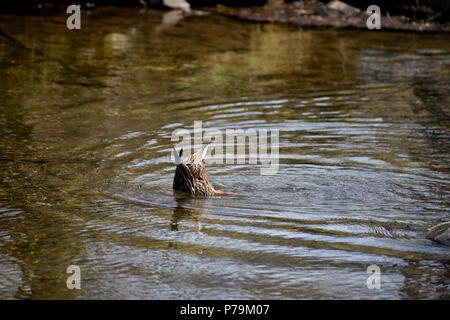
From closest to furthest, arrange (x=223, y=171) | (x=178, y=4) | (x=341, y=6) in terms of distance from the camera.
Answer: (x=223, y=171) → (x=341, y=6) → (x=178, y=4)

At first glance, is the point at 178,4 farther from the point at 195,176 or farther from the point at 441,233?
the point at 441,233

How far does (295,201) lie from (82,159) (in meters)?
2.69

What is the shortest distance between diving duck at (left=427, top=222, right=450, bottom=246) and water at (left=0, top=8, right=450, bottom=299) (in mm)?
66

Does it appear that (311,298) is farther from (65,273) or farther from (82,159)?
(82,159)

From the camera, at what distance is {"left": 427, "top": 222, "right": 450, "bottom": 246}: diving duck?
5570 mm

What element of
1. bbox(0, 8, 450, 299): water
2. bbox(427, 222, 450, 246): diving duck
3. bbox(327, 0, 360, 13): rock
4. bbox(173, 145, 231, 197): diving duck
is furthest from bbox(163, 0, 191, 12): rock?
bbox(427, 222, 450, 246): diving duck

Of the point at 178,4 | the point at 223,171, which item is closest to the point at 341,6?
the point at 178,4

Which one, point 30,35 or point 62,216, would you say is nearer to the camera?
point 62,216

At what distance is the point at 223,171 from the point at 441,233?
2846 millimetres

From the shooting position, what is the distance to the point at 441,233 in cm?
562

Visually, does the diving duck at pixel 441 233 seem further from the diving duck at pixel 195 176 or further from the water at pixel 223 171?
the diving duck at pixel 195 176

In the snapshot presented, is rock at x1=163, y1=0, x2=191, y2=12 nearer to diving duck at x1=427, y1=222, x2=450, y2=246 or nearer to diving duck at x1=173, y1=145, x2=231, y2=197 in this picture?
diving duck at x1=173, y1=145, x2=231, y2=197

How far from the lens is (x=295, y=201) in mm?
6797

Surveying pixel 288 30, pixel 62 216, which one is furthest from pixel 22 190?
pixel 288 30
